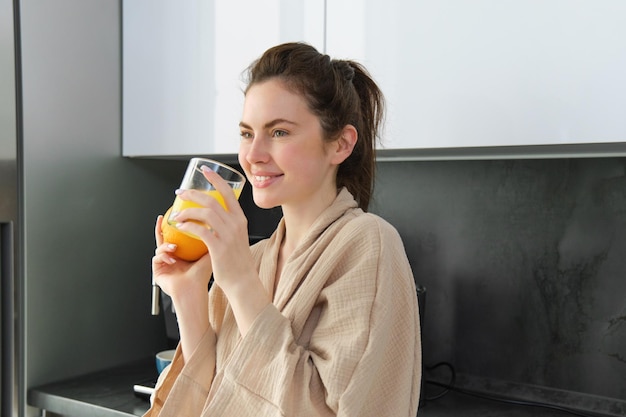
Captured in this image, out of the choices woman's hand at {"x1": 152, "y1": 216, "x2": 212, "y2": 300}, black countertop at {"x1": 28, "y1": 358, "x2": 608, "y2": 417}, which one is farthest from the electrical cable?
woman's hand at {"x1": 152, "y1": 216, "x2": 212, "y2": 300}

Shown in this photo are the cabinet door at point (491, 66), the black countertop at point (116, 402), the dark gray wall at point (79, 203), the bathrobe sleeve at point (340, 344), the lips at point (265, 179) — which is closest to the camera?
the bathrobe sleeve at point (340, 344)

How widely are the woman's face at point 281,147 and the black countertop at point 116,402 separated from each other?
2.30 feet

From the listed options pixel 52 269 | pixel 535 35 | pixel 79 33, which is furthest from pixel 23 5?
pixel 535 35

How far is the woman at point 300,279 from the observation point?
92 centimetres

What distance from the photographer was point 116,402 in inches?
62.2

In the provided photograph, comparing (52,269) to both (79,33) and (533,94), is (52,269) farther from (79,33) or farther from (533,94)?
(533,94)

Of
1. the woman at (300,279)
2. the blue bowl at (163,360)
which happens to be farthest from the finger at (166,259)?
the blue bowl at (163,360)

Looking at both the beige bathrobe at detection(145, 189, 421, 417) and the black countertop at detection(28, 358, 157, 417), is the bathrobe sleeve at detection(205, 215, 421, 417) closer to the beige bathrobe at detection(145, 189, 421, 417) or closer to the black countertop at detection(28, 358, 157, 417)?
the beige bathrobe at detection(145, 189, 421, 417)

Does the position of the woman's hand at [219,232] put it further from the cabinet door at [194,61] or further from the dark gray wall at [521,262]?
the dark gray wall at [521,262]

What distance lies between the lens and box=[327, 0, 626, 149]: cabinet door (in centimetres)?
114

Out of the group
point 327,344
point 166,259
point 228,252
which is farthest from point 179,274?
point 327,344

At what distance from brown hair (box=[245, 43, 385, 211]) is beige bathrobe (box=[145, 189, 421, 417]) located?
71 mm

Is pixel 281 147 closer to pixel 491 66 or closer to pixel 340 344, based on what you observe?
pixel 340 344

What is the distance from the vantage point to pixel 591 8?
114 centimetres
